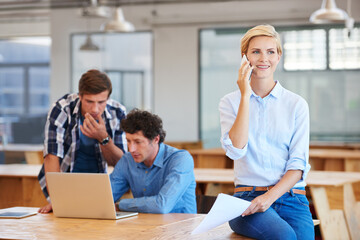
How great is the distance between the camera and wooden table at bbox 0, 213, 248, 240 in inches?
98.3

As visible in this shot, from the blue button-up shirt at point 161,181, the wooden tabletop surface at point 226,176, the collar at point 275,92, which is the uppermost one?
the collar at point 275,92

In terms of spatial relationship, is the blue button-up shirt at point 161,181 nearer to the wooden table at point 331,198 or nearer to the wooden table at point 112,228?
the wooden table at point 112,228

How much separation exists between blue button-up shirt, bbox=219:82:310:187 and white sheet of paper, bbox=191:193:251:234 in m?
0.22

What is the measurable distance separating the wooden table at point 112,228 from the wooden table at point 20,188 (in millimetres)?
2231

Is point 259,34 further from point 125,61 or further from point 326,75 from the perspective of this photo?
point 125,61

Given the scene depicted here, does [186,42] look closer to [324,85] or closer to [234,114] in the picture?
[324,85]

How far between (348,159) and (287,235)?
5.24 metres

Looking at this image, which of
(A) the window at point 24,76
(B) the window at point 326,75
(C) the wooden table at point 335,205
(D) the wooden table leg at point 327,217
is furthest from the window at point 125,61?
(D) the wooden table leg at point 327,217

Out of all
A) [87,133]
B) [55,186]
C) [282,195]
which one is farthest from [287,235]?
[87,133]

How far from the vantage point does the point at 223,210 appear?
2236 millimetres

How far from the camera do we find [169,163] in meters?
3.36

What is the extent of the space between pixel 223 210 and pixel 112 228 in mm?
637

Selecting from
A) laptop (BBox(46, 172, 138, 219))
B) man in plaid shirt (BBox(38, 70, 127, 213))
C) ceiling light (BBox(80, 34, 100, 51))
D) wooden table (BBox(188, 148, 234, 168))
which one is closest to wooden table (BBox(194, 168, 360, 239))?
man in plaid shirt (BBox(38, 70, 127, 213))

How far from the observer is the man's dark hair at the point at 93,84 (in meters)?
3.58
